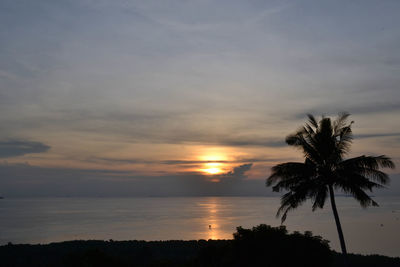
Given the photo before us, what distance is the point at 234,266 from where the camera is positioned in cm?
2222

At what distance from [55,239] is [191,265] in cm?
7764

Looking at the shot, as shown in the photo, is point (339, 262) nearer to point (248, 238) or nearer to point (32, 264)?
point (248, 238)

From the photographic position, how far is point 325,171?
21.6 meters

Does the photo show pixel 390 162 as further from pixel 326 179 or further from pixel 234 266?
pixel 234 266

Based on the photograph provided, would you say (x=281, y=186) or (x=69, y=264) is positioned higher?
(x=281, y=186)

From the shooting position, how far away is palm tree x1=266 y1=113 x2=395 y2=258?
20.8 m

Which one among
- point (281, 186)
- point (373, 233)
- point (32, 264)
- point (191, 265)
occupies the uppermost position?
point (281, 186)

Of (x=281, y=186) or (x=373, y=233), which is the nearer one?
(x=281, y=186)

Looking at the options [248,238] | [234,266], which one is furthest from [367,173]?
[234,266]

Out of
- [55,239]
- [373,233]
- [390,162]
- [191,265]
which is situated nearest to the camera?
[390,162]

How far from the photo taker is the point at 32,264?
138 feet

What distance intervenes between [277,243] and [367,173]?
6607 millimetres

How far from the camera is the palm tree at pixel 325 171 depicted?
2078cm

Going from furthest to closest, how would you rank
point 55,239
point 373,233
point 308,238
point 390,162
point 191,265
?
point 373,233, point 55,239, point 191,265, point 308,238, point 390,162
